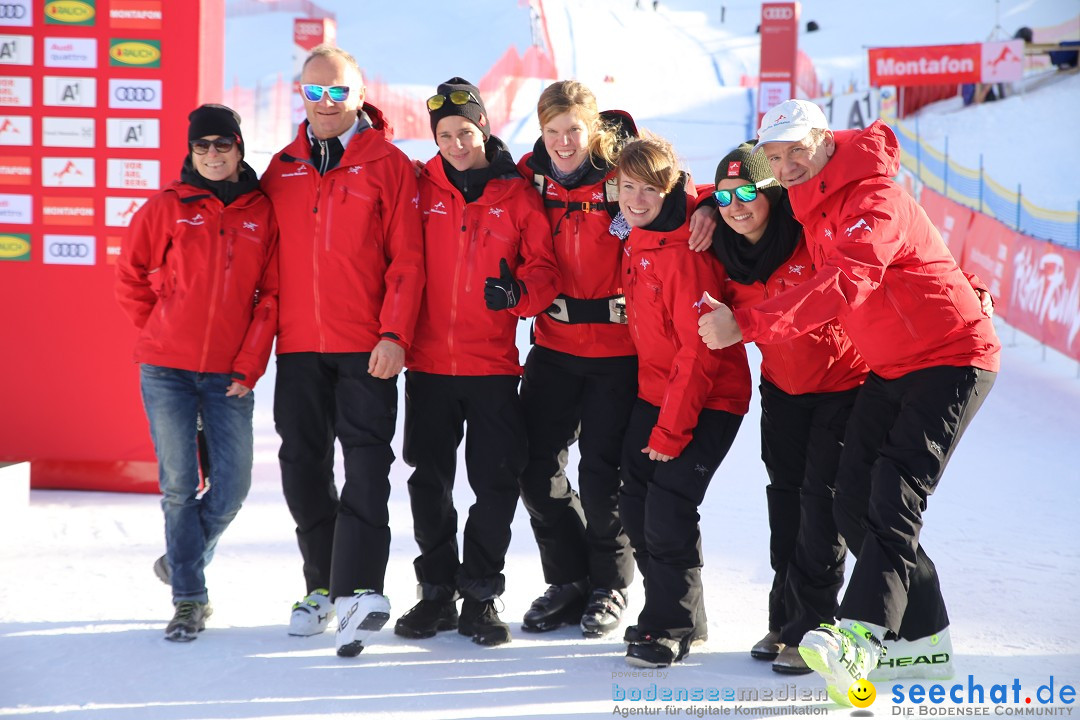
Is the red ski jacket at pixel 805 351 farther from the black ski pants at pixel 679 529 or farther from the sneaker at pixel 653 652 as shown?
the sneaker at pixel 653 652

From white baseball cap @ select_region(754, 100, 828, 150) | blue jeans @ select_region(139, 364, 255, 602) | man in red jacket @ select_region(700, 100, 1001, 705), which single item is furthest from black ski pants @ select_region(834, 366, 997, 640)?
blue jeans @ select_region(139, 364, 255, 602)

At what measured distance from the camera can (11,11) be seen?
533cm

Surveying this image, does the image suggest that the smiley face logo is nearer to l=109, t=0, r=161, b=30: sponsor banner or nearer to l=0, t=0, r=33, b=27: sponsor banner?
l=109, t=0, r=161, b=30: sponsor banner

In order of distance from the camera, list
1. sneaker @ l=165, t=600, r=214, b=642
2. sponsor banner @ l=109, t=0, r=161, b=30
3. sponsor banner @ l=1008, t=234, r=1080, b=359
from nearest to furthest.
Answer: sneaker @ l=165, t=600, r=214, b=642 → sponsor banner @ l=109, t=0, r=161, b=30 → sponsor banner @ l=1008, t=234, r=1080, b=359

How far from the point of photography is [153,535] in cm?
472

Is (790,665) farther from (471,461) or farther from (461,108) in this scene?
(461,108)

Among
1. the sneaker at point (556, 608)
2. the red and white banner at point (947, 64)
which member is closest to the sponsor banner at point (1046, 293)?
the sneaker at point (556, 608)

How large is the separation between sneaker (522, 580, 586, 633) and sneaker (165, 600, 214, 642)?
1103 mm

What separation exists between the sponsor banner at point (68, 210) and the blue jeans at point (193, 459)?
2058 mm

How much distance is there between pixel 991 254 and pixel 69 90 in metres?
8.15

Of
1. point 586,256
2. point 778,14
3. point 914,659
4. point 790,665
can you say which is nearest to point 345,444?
point 586,256

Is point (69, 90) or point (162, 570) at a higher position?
point (69, 90)

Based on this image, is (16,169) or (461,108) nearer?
(461,108)

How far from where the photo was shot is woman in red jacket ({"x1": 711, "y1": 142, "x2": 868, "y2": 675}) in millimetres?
3359
